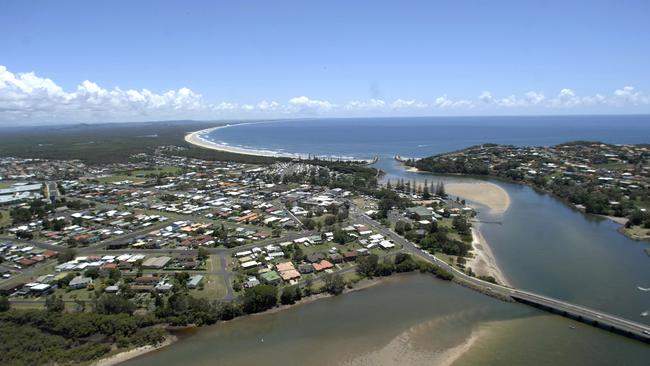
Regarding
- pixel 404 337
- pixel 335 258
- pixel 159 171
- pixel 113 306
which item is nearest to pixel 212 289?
pixel 113 306

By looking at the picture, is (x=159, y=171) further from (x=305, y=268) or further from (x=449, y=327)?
(x=449, y=327)

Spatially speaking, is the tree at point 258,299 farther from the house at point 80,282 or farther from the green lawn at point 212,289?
the house at point 80,282

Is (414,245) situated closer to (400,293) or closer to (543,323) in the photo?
(400,293)

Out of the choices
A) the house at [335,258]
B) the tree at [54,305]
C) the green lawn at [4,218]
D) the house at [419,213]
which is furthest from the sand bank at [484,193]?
the green lawn at [4,218]

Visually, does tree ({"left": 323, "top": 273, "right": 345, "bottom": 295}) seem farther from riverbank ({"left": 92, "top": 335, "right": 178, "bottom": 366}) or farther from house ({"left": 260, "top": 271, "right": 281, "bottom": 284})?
riverbank ({"left": 92, "top": 335, "right": 178, "bottom": 366})

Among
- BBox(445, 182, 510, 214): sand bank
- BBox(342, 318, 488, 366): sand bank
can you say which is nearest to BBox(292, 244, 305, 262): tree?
BBox(342, 318, 488, 366): sand bank

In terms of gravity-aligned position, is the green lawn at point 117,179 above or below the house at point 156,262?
above
